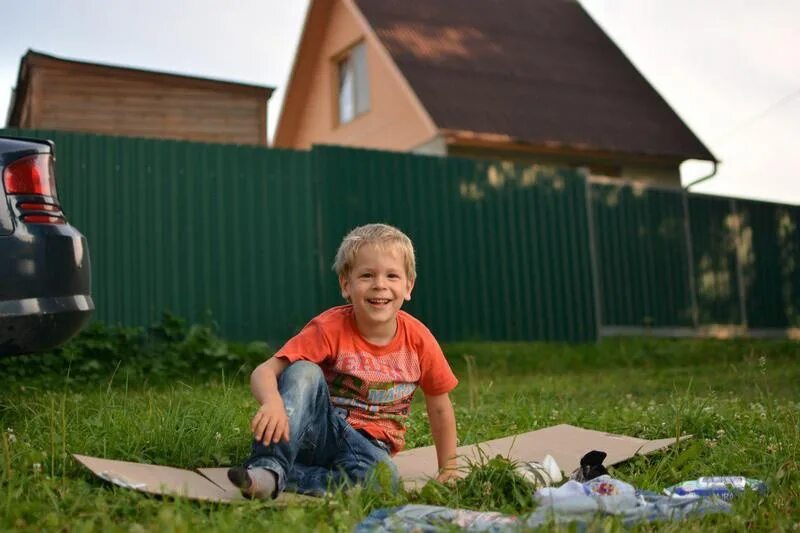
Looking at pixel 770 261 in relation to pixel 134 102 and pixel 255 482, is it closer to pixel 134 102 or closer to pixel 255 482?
pixel 134 102

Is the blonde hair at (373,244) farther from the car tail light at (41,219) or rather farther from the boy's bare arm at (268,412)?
the car tail light at (41,219)

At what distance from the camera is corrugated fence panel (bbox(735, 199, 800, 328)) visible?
537 inches

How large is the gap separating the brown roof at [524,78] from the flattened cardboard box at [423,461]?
377 inches

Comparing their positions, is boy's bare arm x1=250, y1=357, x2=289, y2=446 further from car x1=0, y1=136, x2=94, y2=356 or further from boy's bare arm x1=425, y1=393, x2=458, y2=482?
car x1=0, y1=136, x2=94, y2=356

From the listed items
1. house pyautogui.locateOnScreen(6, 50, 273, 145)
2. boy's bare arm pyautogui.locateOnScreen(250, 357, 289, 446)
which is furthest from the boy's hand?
house pyautogui.locateOnScreen(6, 50, 273, 145)

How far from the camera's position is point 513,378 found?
335 inches

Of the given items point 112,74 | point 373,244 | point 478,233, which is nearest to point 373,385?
point 373,244

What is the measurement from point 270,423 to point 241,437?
3.31 ft

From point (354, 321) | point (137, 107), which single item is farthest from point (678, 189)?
point (354, 321)

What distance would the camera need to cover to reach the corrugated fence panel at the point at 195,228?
8.52 m

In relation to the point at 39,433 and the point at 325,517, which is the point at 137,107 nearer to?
the point at 39,433

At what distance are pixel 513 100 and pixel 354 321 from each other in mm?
11910

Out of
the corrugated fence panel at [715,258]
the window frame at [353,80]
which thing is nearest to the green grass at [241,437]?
the corrugated fence panel at [715,258]

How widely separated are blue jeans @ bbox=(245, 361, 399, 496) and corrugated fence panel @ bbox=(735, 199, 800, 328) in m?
11.4
